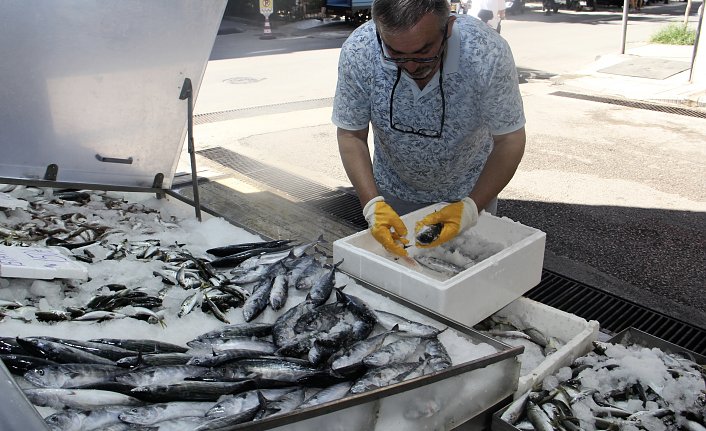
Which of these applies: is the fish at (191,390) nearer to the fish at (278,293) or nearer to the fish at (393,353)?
the fish at (393,353)

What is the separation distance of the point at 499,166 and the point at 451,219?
0.36 meters

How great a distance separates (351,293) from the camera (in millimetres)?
2467

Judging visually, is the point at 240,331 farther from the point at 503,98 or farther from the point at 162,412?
the point at 503,98

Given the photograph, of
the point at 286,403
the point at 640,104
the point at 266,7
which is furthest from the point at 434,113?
the point at 266,7

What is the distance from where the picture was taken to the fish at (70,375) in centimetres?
176

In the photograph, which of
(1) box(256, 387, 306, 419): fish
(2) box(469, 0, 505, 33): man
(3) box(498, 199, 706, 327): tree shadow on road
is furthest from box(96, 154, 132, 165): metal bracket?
(2) box(469, 0, 505, 33): man

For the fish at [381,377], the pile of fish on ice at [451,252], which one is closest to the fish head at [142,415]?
the fish at [381,377]

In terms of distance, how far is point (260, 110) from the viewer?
9.94m

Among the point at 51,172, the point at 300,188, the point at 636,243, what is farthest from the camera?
the point at 300,188

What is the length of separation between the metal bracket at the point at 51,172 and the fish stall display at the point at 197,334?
38 cm

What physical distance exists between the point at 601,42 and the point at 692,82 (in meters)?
7.27

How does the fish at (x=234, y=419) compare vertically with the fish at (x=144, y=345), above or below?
above

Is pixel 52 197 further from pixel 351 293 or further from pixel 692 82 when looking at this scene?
pixel 692 82

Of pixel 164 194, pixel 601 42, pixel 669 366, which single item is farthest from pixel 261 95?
pixel 601 42
